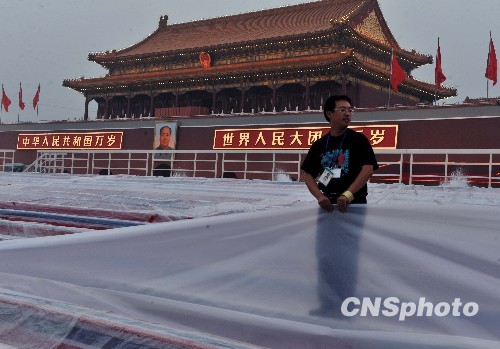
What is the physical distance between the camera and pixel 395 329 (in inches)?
94.0

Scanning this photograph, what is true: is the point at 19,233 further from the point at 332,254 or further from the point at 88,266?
the point at 332,254

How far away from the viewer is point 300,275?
2.65 metres

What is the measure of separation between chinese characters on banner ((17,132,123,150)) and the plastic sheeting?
785 inches

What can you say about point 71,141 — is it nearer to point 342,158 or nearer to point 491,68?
point 491,68

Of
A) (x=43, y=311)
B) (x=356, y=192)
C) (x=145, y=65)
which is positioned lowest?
(x=43, y=311)

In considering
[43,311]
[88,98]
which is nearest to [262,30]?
[88,98]

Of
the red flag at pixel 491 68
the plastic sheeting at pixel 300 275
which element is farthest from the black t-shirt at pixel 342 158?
the red flag at pixel 491 68

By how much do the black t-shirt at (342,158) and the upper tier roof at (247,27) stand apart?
749 inches

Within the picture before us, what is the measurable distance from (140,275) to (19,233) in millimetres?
1911

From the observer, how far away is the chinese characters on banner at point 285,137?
16609 mm

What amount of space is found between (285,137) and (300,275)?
15.7 metres

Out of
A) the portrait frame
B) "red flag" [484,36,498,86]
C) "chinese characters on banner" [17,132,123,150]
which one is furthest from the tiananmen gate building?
"red flag" [484,36,498,86]

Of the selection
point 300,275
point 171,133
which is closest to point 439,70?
point 171,133

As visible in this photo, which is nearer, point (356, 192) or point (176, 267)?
point (356, 192)
